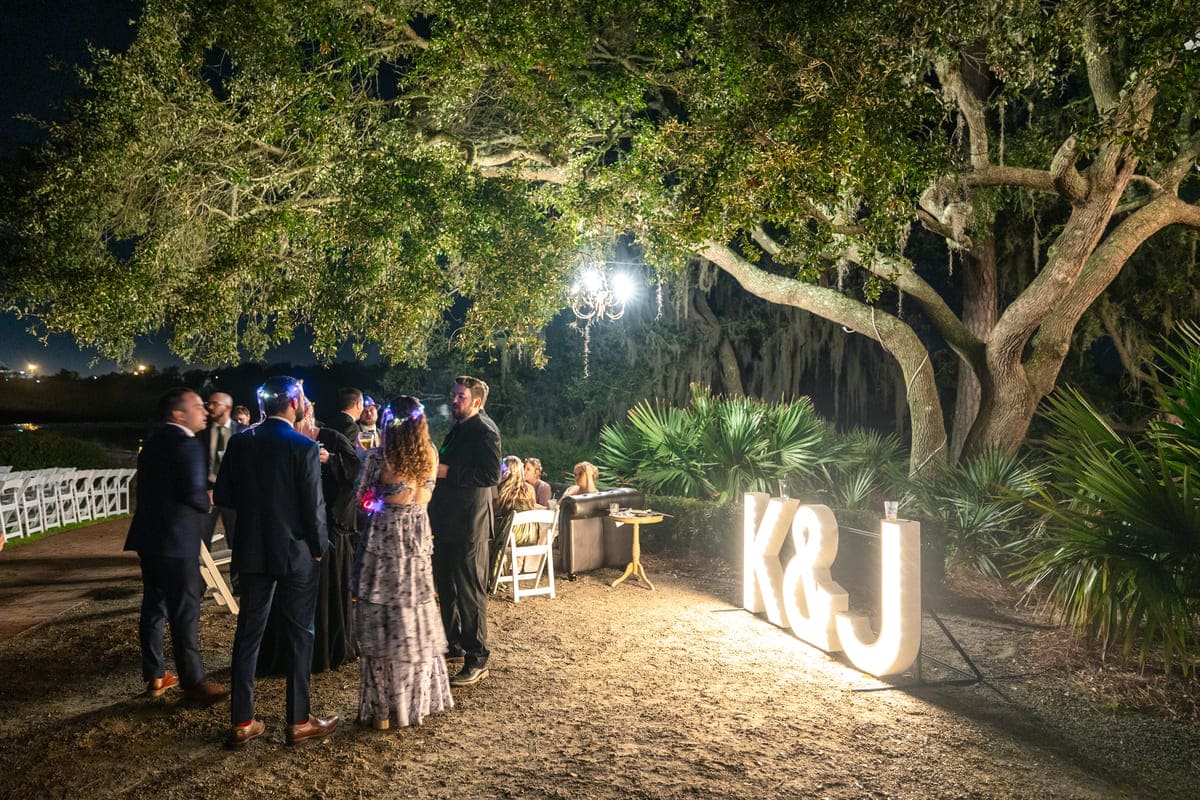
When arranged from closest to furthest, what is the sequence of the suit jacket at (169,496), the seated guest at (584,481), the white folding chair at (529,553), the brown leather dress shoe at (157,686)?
the suit jacket at (169,496) → the brown leather dress shoe at (157,686) → the white folding chair at (529,553) → the seated guest at (584,481)

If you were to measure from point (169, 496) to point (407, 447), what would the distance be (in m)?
1.47

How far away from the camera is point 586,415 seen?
21891mm

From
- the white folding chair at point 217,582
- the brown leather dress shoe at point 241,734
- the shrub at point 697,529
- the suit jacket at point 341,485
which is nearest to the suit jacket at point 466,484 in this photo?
the suit jacket at point 341,485

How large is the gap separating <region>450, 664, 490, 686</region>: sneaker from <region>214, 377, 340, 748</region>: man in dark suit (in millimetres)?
1112

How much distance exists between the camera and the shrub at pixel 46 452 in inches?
584

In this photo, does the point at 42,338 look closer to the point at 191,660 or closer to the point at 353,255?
the point at 353,255

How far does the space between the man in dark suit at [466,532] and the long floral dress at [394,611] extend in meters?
0.73

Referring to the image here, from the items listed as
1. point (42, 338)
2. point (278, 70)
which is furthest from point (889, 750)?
point (42, 338)

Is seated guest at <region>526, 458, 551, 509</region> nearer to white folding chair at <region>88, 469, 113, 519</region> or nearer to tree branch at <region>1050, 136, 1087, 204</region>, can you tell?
tree branch at <region>1050, 136, 1087, 204</region>

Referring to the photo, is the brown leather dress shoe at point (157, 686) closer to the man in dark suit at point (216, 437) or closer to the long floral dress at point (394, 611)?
the long floral dress at point (394, 611)

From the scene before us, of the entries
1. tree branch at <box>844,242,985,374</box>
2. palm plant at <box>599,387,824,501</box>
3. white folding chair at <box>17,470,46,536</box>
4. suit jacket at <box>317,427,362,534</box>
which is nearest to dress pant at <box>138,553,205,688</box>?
suit jacket at <box>317,427,362,534</box>

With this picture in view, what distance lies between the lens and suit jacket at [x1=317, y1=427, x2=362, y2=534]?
18.0ft

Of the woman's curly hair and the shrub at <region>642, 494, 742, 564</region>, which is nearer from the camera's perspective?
the woman's curly hair

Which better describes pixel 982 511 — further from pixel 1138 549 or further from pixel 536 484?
pixel 536 484
